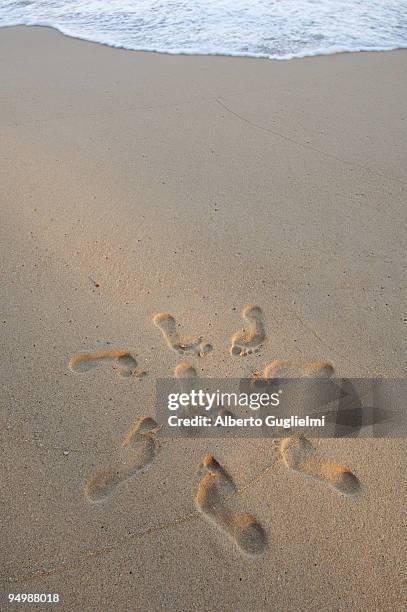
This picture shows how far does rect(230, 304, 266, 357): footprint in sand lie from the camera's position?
6.84 ft

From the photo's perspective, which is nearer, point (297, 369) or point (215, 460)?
point (215, 460)

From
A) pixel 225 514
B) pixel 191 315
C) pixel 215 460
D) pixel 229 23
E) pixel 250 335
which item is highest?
pixel 229 23

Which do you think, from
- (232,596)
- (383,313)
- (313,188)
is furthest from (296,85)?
(232,596)

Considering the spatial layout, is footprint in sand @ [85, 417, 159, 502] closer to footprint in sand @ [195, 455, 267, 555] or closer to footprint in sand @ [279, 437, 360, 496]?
footprint in sand @ [195, 455, 267, 555]

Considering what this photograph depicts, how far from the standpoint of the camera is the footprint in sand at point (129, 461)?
169 cm

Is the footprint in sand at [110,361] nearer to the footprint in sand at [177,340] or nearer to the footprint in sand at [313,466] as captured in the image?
the footprint in sand at [177,340]

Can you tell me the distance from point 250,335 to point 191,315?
0.95 feet

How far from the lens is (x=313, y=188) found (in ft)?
9.73

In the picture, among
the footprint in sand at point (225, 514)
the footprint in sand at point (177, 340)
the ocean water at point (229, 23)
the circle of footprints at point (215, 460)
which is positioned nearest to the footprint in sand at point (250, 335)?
the circle of footprints at point (215, 460)

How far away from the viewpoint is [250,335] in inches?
84.6

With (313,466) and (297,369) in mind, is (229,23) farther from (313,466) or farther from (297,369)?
(313,466)

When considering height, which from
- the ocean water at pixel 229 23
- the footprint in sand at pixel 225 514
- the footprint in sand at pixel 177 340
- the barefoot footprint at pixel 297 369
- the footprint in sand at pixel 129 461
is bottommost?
the footprint in sand at pixel 225 514

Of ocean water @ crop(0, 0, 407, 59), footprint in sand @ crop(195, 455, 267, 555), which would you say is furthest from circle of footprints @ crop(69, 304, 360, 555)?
ocean water @ crop(0, 0, 407, 59)

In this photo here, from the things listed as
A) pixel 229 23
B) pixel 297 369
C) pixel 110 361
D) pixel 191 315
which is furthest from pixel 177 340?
pixel 229 23
